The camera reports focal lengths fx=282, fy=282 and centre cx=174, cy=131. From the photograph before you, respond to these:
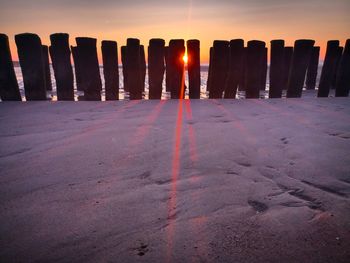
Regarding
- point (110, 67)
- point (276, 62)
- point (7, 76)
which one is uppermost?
point (276, 62)

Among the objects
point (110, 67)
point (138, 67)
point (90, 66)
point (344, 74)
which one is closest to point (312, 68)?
point (344, 74)

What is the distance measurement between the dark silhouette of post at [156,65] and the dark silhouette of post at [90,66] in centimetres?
93

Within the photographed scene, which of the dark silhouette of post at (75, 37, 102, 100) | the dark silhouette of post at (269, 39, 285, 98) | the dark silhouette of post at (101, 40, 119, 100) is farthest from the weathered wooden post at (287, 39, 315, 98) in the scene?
the dark silhouette of post at (75, 37, 102, 100)

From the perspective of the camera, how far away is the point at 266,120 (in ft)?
11.0

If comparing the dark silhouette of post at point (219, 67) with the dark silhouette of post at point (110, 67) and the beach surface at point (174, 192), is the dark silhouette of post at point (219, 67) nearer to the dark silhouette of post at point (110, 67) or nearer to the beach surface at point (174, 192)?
the dark silhouette of post at point (110, 67)

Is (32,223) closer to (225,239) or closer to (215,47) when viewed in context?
(225,239)

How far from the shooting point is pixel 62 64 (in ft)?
15.9

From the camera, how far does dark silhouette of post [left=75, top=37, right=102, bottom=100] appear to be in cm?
478

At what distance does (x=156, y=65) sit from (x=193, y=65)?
2.19 ft

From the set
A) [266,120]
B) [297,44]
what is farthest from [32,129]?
[297,44]

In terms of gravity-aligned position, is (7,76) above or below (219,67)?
below

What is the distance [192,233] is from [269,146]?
4.56 ft

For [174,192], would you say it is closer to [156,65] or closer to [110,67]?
[156,65]

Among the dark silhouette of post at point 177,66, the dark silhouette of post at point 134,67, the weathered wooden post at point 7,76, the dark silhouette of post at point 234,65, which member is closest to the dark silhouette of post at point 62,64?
the weathered wooden post at point 7,76
